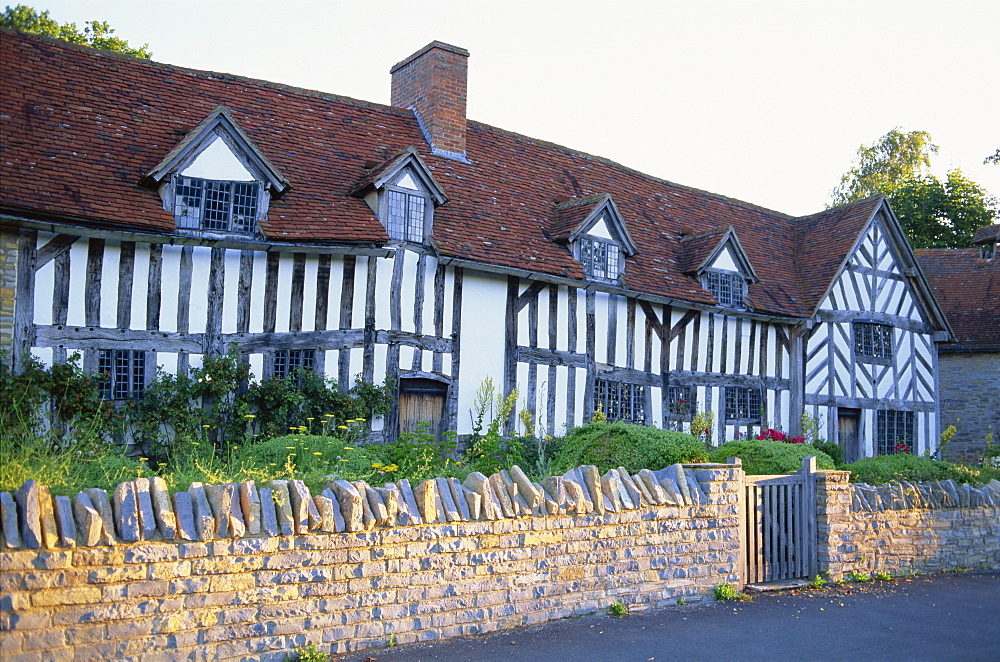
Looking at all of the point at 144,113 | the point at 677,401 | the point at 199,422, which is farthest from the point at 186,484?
the point at 677,401

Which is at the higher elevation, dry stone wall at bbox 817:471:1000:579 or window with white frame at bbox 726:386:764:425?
window with white frame at bbox 726:386:764:425

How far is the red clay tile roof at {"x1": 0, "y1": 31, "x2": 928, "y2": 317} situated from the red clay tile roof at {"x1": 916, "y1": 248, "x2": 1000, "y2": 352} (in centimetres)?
699

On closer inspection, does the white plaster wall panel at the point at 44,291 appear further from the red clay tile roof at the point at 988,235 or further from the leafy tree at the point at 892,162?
the leafy tree at the point at 892,162

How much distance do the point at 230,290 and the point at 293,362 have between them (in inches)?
55.7

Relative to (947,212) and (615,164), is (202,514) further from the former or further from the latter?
(947,212)

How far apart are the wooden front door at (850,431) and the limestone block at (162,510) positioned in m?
18.9

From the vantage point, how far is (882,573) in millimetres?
11055

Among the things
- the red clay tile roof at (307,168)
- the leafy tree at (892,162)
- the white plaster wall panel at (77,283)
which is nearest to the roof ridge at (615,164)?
the red clay tile roof at (307,168)

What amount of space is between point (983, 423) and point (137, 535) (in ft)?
85.2

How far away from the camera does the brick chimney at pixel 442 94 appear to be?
1775 centimetres

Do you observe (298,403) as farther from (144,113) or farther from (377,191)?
(144,113)

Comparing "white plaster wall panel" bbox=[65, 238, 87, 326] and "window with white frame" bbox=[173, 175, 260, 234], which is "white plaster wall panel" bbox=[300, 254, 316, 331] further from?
"white plaster wall panel" bbox=[65, 238, 87, 326]

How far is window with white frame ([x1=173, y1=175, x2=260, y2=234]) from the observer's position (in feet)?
43.5

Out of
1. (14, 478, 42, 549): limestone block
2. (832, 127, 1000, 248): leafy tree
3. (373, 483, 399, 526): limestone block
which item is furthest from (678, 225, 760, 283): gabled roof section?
(832, 127, 1000, 248): leafy tree
